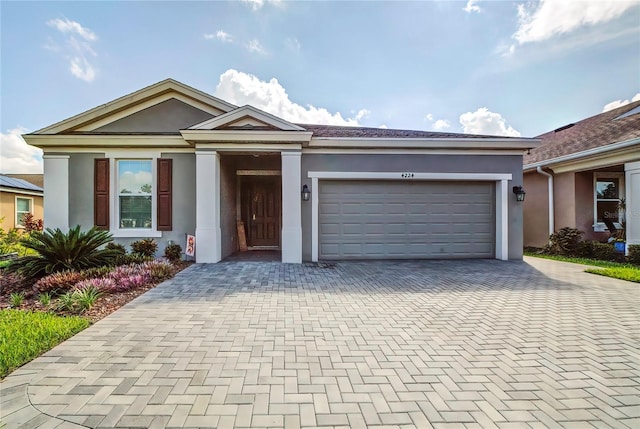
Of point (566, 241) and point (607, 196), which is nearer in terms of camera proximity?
point (566, 241)

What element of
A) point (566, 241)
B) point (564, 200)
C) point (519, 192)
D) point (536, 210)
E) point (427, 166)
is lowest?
point (566, 241)

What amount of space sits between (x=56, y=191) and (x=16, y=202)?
10.1 metres

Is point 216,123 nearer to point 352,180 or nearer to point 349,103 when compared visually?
point 352,180

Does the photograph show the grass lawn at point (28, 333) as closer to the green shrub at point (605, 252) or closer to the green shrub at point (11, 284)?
the green shrub at point (11, 284)

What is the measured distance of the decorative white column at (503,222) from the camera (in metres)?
8.54

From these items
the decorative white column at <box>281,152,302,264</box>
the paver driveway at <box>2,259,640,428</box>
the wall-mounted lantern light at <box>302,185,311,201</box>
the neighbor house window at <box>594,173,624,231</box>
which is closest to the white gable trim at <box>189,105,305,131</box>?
the decorative white column at <box>281,152,302,264</box>

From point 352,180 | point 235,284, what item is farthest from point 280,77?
point 235,284

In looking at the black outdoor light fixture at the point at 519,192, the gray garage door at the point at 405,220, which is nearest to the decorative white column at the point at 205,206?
the gray garage door at the point at 405,220

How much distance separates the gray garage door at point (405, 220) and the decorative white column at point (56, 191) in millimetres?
7207

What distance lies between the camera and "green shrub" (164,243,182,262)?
25.9ft

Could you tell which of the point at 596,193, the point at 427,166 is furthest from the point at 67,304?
the point at 596,193

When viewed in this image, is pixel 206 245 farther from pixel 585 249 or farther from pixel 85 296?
pixel 585 249

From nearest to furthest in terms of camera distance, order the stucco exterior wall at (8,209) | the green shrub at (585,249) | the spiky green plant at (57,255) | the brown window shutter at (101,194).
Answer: the spiky green plant at (57,255), the brown window shutter at (101,194), the green shrub at (585,249), the stucco exterior wall at (8,209)

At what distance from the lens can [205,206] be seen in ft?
25.5
